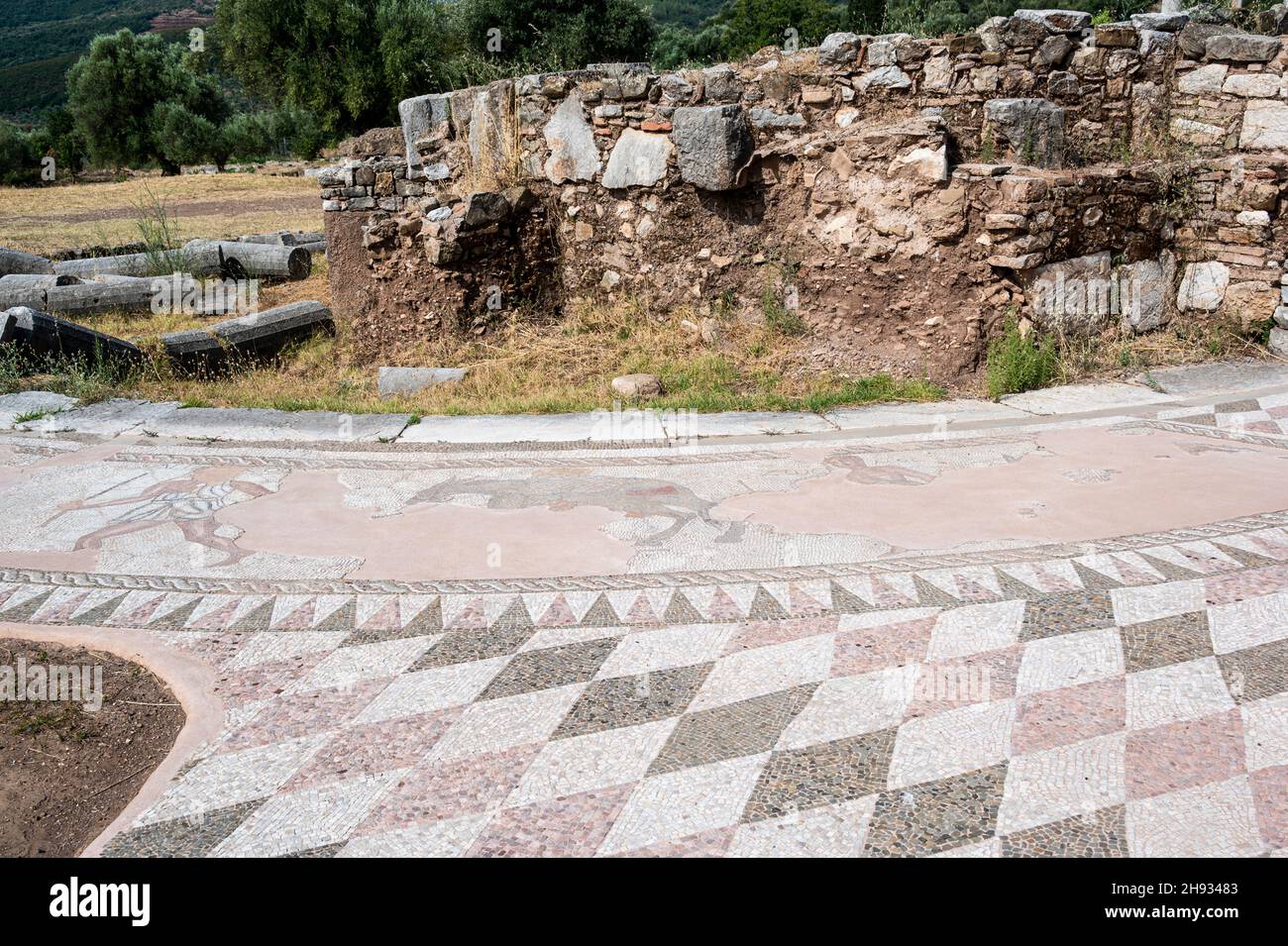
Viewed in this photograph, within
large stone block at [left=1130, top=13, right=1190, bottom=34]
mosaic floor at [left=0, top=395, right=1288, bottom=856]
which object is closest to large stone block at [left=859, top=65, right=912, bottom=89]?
large stone block at [left=1130, top=13, right=1190, bottom=34]

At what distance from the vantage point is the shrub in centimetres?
660

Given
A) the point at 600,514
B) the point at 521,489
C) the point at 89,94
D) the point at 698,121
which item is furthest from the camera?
the point at 89,94

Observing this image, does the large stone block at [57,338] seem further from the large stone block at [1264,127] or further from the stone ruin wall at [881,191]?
the large stone block at [1264,127]

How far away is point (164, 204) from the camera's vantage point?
2058cm

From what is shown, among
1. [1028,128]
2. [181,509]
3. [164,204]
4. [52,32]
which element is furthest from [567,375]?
[52,32]

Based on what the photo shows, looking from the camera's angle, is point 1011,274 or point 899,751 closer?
point 899,751

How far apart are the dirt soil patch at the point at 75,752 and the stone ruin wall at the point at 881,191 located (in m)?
5.01

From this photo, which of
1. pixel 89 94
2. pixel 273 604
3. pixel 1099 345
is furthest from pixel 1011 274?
pixel 89 94

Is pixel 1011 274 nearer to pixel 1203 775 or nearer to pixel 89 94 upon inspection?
pixel 1203 775

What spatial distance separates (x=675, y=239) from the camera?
796cm

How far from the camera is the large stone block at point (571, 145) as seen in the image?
26.8ft

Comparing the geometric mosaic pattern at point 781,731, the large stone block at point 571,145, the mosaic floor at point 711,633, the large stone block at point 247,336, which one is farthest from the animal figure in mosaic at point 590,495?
the large stone block at point 247,336

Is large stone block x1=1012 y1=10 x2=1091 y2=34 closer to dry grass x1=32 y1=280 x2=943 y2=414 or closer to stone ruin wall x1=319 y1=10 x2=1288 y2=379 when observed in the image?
stone ruin wall x1=319 y1=10 x2=1288 y2=379

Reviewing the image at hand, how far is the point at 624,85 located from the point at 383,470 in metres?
3.92
